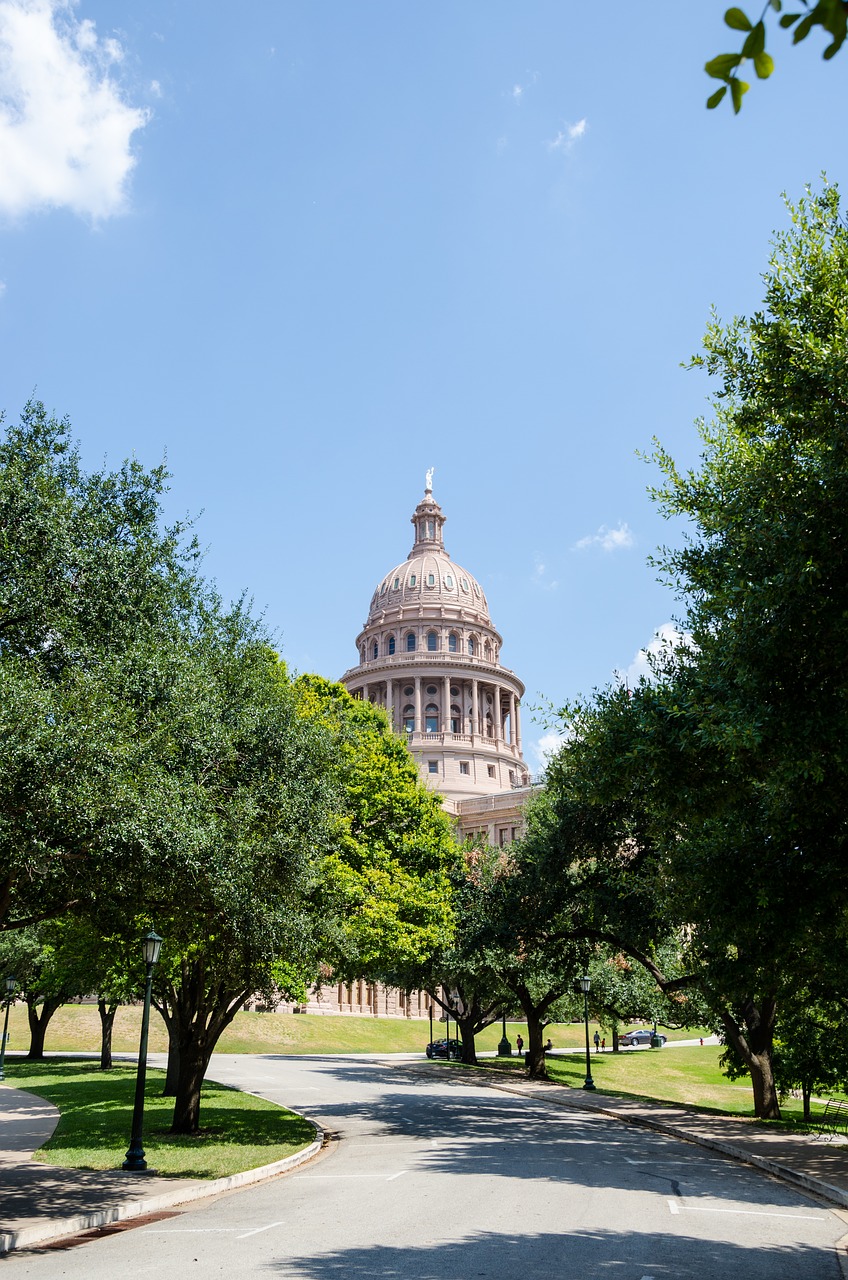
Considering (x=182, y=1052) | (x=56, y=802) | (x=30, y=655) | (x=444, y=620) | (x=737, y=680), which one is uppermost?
(x=444, y=620)

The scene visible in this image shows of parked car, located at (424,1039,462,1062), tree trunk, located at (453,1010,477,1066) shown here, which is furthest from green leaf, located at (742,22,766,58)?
parked car, located at (424,1039,462,1062)

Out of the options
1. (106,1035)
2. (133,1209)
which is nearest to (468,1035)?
(106,1035)

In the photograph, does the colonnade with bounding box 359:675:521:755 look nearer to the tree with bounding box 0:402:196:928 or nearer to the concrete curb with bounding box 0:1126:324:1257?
the concrete curb with bounding box 0:1126:324:1257

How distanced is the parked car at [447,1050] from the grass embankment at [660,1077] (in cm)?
224

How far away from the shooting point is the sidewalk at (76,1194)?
1312cm

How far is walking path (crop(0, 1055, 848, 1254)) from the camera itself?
543 inches

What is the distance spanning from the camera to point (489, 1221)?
13.4 m

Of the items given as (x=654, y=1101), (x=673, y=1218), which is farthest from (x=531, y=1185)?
(x=654, y=1101)

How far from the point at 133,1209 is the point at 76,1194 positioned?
59.7 inches

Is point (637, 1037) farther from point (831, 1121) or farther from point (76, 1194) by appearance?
point (76, 1194)

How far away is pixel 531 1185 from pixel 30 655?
11560 millimetres

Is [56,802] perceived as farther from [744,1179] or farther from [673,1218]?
[744,1179]

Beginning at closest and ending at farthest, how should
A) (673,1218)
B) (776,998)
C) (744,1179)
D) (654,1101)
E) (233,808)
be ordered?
1. (673,1218)
2. (233,808)
3. (744,1179)
4. (776,998)
5. (654,1101)

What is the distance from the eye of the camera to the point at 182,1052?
76.4ft
